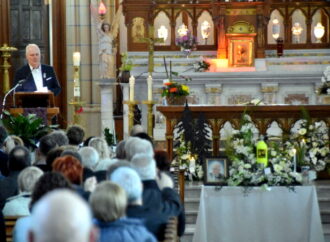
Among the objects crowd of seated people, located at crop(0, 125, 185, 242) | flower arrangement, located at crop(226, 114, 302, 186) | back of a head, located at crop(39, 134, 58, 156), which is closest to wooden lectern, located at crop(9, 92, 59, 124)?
crowd of seated people, located at crop(0, 125, 185, 242)

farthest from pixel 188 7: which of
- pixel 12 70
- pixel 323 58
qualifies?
pixel 12 70

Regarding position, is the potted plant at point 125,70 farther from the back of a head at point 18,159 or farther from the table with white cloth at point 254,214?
the back of a head at point 18,159

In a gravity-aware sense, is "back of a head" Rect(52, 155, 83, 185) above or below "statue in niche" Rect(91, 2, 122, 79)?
below

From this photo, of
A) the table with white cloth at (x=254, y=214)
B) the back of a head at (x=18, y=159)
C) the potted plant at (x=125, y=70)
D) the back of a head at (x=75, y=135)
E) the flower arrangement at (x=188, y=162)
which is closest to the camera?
the back of a head at (x=18, y=159)

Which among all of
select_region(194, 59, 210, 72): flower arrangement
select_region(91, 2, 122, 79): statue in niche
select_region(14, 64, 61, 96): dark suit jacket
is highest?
select_region(91, 2, 122, 79): statue in niche

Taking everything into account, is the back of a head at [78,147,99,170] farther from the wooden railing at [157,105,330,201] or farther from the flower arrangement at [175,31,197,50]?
the flower arrangement at [175,31,197,50]

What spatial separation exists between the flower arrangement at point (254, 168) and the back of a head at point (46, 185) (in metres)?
4.62

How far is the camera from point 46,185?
18.1ft

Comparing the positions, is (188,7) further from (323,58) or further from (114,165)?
(114,165)

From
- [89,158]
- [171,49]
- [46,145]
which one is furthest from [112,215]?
[171,49]

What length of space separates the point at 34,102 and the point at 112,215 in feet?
21.7

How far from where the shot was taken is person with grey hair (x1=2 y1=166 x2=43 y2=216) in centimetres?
641

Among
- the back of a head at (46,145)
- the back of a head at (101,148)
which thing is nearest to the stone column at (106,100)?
the back of a head at (46,145)

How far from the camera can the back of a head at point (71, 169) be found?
638 centimetres
